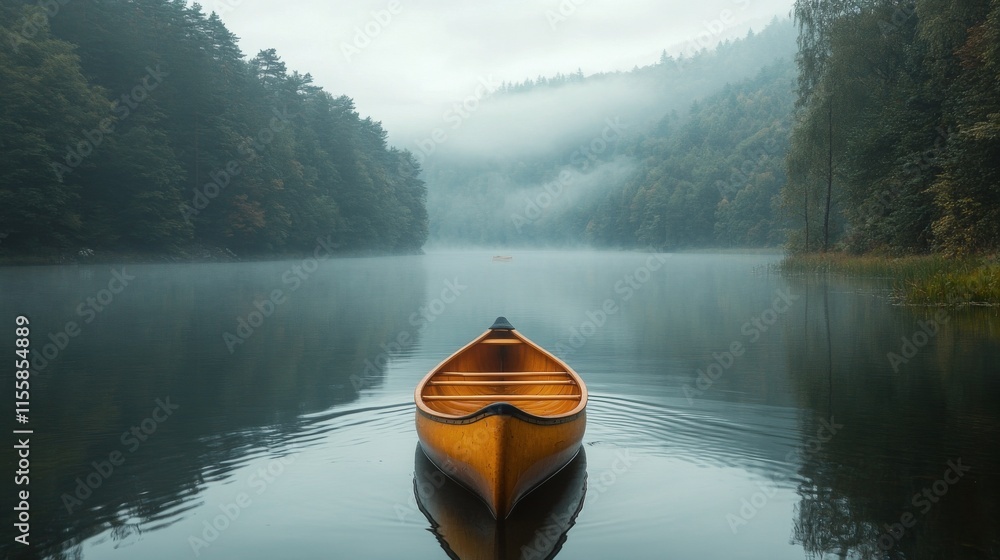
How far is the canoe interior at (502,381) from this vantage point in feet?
26.4

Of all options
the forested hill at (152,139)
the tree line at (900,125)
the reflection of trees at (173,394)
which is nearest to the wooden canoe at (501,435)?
the reflection of trees at (173,394)

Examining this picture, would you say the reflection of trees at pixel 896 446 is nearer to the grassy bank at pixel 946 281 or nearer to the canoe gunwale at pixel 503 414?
the canoe gunwale at pixel 503 414

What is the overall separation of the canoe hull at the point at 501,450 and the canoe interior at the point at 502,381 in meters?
0.30

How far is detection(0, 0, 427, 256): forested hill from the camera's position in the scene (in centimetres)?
4116

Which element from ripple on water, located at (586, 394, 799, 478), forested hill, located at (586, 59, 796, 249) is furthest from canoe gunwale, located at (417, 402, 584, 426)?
forested hill, located at (586, 59, 796, 249)

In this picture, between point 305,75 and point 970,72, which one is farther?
point 305,75

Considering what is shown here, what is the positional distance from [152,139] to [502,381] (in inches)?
1946

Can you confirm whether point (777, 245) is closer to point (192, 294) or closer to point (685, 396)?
point (192, 294)

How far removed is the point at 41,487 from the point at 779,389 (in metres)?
8.86

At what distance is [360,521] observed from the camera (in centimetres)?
604

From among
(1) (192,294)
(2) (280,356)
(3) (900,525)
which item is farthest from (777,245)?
(3) (900,525)

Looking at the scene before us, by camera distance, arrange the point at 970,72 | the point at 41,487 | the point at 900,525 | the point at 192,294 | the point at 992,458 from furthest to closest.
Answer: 1. the point at 192,294
2. the point at 970,72
3. the point at 992,458
4. the point at 41,487
5. the point at 900,525

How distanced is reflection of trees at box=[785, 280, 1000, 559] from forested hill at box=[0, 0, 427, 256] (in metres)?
39.7

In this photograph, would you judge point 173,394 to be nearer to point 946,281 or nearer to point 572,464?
point 572,464
